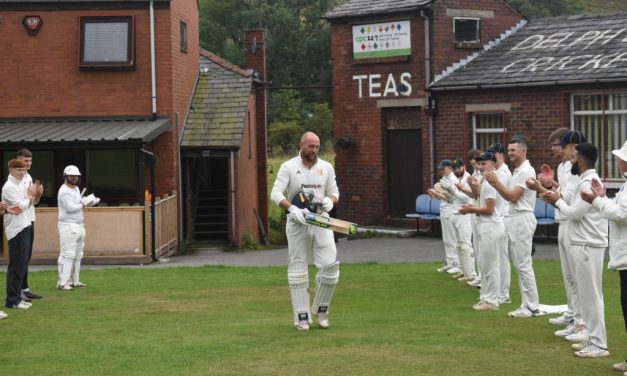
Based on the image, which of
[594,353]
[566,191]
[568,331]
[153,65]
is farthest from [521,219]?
[153,65]

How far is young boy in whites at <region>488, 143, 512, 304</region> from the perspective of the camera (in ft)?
47.7

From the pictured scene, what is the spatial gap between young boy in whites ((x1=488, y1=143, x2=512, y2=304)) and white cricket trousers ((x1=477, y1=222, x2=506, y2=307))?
198mm

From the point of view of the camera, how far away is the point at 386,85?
101ft

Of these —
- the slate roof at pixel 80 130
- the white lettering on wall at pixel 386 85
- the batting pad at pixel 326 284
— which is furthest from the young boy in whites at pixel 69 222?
the white lettering on wall at pixel 386 85

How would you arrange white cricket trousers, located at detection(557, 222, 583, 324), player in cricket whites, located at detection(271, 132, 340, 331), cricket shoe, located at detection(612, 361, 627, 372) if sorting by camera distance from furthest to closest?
1. player in cricket whites, located at detection(271, 132, 340, 331)
2. white cricket trousers, located at detection(557, 222, 583, 324)
3. cricket shoe, located at detection(612, 361, 627, 372)

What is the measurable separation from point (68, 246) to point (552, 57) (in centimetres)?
1502

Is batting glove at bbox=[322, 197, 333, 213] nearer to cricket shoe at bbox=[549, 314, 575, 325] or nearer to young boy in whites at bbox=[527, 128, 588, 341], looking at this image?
young boy in whites at bbox=[527, 128, 588, 341]

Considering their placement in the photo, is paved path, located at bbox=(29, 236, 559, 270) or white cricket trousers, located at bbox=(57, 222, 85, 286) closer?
white cricket trousers, located at bbox=(57, 222, 85, 286)

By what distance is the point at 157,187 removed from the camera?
28.2m

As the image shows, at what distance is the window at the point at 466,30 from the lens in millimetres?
30828

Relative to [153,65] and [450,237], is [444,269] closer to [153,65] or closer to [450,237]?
[450,237]

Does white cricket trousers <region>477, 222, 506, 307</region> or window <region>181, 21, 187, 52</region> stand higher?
window <region>181, 21, 187, 52</region>

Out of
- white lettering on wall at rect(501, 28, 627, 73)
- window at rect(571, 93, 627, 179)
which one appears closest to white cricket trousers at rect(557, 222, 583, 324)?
window at rect(571, 93, 627, 179)

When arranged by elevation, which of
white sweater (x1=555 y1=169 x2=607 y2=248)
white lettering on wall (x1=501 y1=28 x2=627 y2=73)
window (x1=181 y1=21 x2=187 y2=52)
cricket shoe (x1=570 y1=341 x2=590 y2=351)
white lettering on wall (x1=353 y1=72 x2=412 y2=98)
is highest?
window (x1=181 y1=21 x2=187 y2=52)
